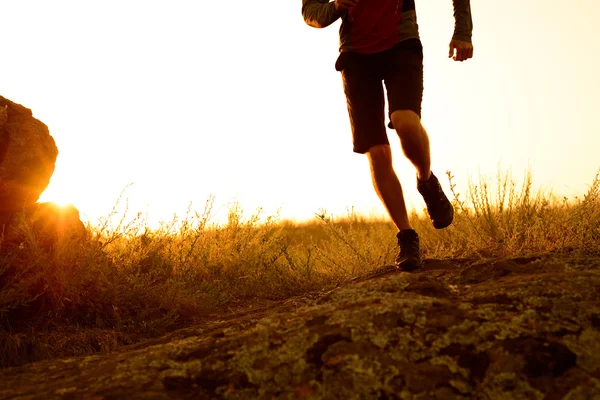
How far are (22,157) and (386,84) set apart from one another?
233 centimetres

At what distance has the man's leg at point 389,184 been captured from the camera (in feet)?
12.1

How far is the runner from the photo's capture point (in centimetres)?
356

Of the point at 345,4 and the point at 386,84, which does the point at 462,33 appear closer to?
the point at 386,84

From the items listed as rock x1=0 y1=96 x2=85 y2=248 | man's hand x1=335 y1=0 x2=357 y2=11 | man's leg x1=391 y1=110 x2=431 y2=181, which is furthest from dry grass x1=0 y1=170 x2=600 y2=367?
man's hand x1=335 y1=0 x2=357 y2=11

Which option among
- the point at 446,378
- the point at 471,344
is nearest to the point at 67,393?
the point at 446,378

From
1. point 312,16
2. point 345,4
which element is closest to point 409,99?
point 345,4

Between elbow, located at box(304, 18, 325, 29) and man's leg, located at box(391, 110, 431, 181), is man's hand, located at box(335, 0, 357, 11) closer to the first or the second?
elbow, located at box(304, 18, 325, 29)

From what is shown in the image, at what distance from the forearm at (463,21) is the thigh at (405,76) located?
397 millimetres

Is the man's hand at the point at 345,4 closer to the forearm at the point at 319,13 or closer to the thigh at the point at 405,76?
the forearm at the point at 319,13

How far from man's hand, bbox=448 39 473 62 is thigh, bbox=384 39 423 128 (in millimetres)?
336

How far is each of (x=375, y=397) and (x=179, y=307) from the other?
98.8 inches

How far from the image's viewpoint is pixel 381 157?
3.70 metres

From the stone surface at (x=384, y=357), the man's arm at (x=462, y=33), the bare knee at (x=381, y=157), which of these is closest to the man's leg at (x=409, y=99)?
the bare knee at (x=381, y=157)

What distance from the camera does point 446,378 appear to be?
59.2 inches
